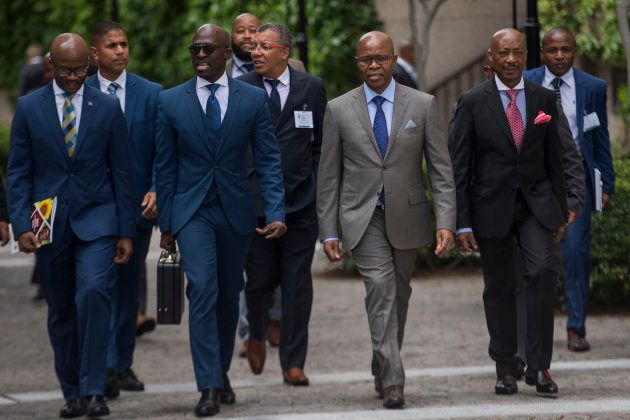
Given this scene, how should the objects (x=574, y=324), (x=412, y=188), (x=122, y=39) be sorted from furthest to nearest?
(x=574, y=324), (x=122, y=39), (x=412, y=188)

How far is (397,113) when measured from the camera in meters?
8.01

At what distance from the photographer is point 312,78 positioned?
8.95 metres

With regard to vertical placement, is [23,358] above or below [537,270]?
below

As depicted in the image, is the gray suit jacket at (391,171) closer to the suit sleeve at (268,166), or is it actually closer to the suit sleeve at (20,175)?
the suit sleeve at (268,166)

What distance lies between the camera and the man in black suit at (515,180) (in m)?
8.13

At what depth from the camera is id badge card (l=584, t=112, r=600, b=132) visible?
9.46m

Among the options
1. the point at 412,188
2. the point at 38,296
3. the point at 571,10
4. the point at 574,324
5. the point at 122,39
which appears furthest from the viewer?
the point at 571,10

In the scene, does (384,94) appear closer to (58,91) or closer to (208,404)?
(58,91)

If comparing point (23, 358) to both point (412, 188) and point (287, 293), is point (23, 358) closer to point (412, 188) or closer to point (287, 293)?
point (287, 293)

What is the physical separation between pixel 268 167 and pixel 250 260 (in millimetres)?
986

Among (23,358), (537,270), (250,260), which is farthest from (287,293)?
(23,358)

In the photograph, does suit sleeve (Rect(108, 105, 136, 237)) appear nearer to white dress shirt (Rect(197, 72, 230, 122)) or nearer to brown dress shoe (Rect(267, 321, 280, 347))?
white dress shirt (Rect(197, 72, 230, 122))

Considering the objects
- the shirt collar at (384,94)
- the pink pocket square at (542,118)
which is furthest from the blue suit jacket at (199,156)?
the pink pocket square at (542,118)

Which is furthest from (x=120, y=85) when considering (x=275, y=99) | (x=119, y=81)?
(x=275, y=99)
